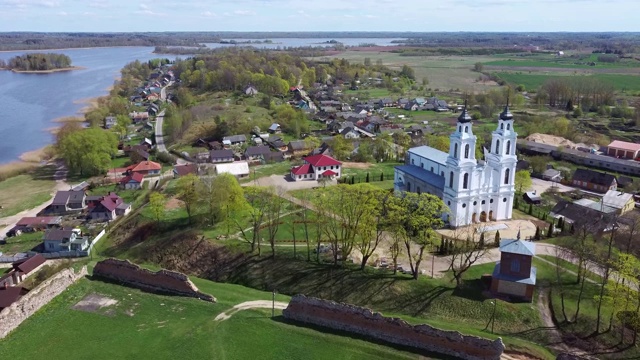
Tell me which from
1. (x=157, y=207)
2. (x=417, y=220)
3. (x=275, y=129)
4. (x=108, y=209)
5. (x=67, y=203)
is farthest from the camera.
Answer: (x=275, y=129)

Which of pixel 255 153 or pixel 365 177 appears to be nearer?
pixel 365 177

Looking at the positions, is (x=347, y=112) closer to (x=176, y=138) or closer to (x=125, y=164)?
(x=176, y=138)

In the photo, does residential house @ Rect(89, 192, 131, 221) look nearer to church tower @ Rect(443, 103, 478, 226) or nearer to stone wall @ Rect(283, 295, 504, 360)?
stone wall @ Rect(283, 295, 504, 360)

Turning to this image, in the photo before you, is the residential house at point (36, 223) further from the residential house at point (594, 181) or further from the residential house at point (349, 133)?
the residential house at point (594, 181)

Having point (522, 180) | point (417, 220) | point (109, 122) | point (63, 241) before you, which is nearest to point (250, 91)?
point (109, 122)

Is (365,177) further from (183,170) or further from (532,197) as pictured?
(183,170)
